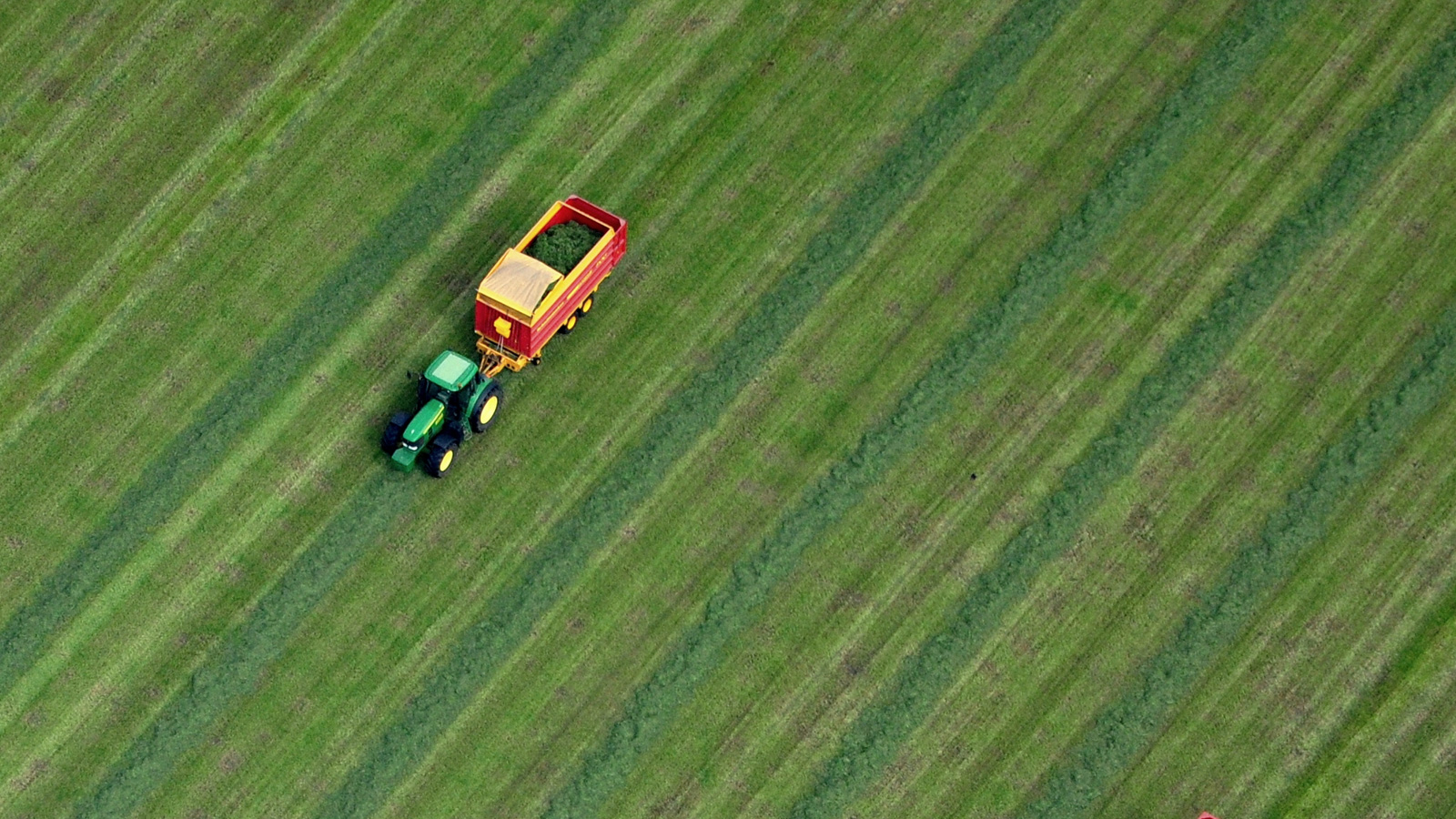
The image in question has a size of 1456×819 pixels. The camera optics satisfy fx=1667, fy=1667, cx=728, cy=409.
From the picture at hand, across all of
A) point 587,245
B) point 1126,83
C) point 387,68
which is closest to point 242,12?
point 387,68

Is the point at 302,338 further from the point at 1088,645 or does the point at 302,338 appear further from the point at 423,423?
the point at 1088,645

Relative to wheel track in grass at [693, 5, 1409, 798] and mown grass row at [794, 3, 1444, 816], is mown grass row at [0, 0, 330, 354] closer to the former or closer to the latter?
wheel track in grass at [693, 5, 1409, 798]

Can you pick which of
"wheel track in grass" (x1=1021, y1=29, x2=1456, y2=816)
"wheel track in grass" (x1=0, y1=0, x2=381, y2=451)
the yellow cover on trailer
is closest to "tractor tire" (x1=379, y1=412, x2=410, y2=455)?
the yellow cover on trailer

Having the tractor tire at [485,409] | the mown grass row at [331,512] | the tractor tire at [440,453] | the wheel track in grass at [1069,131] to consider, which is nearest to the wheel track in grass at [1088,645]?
the wheel track in grass at [1069,131]

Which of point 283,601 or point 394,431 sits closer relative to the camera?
point 283,601

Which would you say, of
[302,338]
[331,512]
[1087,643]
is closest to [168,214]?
[302,338]

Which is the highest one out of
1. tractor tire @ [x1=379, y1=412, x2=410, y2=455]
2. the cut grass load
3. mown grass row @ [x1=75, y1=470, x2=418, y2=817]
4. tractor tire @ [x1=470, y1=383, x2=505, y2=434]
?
the cut grass load
